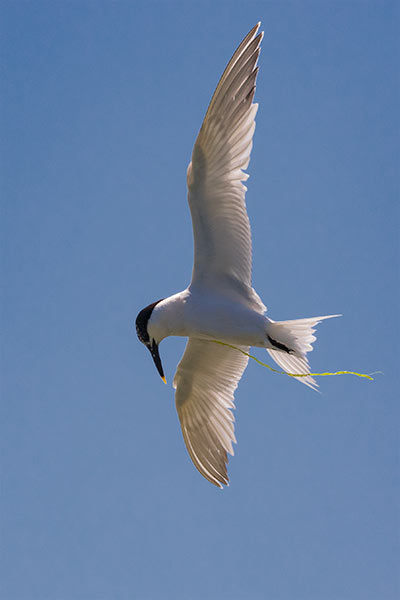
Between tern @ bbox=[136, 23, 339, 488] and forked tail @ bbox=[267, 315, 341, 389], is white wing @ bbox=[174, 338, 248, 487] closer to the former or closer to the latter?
tern @ bbox=[136, 23, 339, 488]

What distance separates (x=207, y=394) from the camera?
765cm

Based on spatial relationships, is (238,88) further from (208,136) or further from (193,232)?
(193,232)

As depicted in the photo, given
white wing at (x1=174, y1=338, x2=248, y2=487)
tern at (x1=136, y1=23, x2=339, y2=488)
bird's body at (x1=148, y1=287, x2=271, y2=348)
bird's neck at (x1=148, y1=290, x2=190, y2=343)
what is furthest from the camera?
white wing at (x1=174, y1=338, x2=248, y2=487)

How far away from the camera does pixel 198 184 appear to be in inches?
254

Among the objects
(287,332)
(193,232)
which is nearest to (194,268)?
(193,232)

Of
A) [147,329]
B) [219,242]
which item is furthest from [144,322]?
[219,242]

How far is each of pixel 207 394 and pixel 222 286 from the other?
47.5 inches

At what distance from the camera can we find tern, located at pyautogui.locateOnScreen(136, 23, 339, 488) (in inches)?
246

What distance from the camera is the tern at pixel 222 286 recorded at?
20.5 ft

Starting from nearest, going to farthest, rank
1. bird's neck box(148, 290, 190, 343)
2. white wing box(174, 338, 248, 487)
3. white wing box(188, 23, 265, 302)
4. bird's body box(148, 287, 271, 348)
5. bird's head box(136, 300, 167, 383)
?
white wing box(188, 23, 265, 302) < bird's body box(148, 287, 271, 348) < bird's neck box(148, 290, 190, 343) < bird's head box(136, 300, 167, 383) < white wing box(174, 338, 248, 487)

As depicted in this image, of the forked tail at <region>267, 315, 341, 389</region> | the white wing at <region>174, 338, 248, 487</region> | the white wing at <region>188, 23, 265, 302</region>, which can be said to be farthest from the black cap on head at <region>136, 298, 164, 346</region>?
the forked tail at <region>267, 315, 341, 389</region>

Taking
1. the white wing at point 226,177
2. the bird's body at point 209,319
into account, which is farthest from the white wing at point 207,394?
the white wing at point 226,177

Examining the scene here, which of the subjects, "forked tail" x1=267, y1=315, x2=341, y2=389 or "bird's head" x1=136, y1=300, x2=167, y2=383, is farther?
"bird's head" x1=136, y1=300, x2=167, y2=383

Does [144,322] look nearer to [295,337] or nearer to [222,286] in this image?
[222,286]
